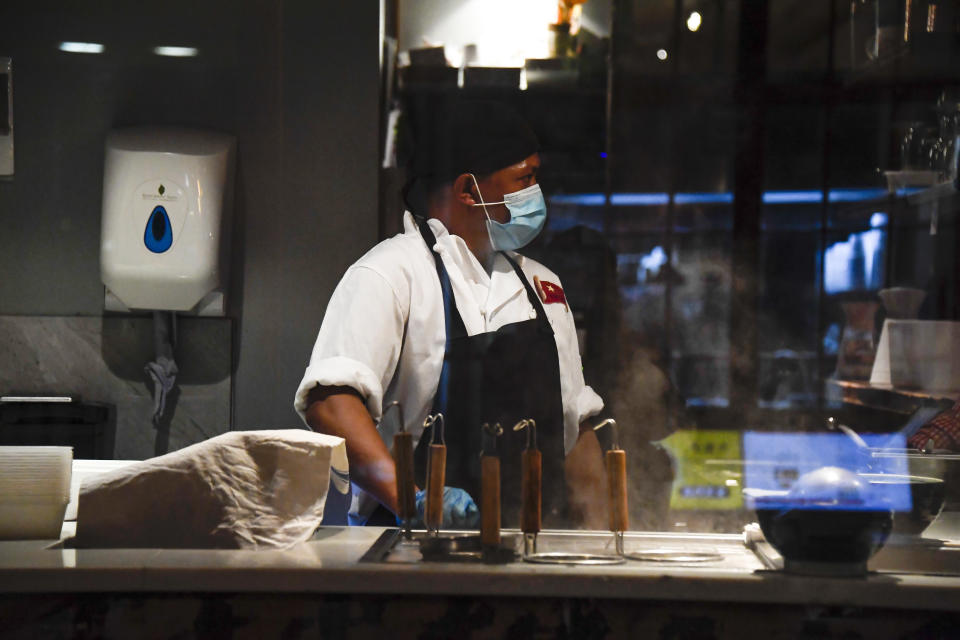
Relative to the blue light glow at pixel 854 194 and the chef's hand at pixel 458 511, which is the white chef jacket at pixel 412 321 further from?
the blue light glow at pixel 854 194

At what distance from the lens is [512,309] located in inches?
81.4

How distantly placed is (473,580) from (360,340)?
786 millimetres

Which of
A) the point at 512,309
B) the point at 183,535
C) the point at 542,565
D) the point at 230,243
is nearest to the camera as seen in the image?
the point at 542,565

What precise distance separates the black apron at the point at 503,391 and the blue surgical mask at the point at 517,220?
0.19ft

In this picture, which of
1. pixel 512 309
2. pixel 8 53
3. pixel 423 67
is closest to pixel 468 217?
pixel 512 309

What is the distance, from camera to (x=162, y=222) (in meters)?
2.19

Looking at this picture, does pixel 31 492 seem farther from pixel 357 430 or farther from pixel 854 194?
pixel 854 194

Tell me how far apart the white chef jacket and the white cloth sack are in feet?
1.27

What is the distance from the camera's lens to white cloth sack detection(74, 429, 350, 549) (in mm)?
1349

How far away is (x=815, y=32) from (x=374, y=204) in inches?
41.7

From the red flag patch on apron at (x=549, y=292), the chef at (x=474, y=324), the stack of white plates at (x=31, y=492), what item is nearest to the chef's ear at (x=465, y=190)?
the chef at (x=474, y=324)

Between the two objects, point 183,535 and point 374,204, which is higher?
point 374,204

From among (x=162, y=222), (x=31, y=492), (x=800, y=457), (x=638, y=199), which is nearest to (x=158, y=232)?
(x=162, y=222)

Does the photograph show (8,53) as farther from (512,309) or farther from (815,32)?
(815,32)
